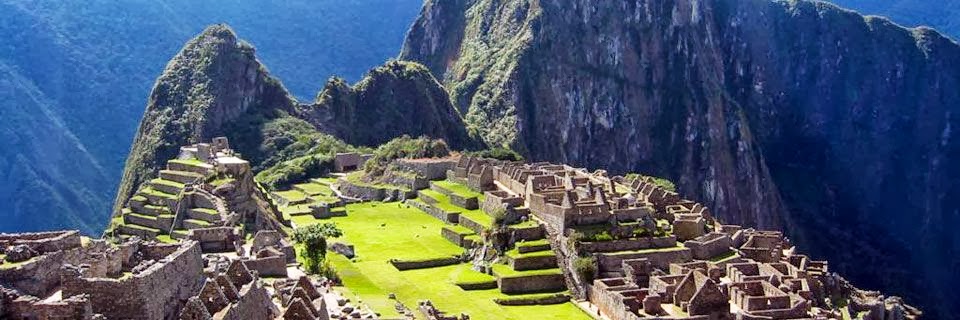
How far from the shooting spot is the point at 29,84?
3920 inches

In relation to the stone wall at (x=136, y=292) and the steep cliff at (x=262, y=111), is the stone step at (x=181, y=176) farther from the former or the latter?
the stone wall at (x=136, y=292)

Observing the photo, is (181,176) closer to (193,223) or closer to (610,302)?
(193,223)

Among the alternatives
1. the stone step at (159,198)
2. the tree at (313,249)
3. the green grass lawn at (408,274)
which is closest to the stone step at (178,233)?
the stone step at (159,198)

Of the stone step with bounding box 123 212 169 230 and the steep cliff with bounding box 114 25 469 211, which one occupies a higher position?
the steep cliff with bounding box 114 25 469 211

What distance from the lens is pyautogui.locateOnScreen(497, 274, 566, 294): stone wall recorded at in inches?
2411

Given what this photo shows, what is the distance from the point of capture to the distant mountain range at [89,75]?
8256cm

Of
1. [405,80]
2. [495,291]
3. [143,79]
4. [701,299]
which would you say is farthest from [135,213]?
[405,80]

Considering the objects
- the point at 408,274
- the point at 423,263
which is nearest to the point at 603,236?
the point at 423,263

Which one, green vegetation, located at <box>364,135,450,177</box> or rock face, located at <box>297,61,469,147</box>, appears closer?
green vegetation, located at <box>364,135,450,177</box>

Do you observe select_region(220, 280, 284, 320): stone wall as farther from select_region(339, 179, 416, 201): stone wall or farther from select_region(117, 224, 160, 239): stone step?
select_region(339, 179, 416, 201): stone wall

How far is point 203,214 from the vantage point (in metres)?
59.9

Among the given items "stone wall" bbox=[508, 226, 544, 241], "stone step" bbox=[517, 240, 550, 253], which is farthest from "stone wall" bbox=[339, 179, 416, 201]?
"stone step" bbox=[517, 240, 550, 253]

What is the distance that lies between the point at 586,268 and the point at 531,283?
3.55 metres

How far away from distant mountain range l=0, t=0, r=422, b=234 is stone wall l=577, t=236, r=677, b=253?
36.9 metres
